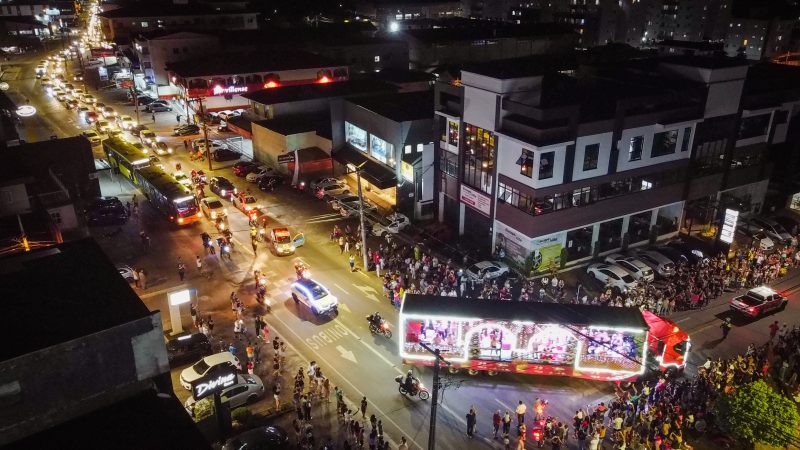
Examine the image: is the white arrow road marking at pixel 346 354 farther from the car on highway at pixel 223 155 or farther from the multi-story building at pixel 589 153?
the car on highway at pixel 223 155

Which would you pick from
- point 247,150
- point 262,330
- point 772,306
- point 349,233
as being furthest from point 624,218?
point 247,150

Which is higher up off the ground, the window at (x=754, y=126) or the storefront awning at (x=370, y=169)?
the window at (x=754, y=126)

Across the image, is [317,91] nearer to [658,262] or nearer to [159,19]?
[658,262]

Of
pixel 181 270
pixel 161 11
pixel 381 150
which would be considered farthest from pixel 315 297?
pixel 161 11

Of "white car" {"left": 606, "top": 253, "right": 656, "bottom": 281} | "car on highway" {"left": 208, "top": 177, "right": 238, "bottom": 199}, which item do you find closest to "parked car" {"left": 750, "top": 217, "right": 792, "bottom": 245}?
"white car" {"left": 606, "top": 253, "right": 656, "bottom": 281}

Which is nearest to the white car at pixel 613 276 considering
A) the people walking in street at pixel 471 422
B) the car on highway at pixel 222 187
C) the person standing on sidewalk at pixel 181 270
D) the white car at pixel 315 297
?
the people walking in street at pixel 471 422

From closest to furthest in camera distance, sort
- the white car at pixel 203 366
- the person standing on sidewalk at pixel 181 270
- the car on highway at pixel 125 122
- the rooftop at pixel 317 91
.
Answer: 1. the white car at pixel 203 366
2. the person standing on sidewalk at pixel 181 270
3. the rooftop at pixel 317 91
4. the car on highway at pixel 125 122

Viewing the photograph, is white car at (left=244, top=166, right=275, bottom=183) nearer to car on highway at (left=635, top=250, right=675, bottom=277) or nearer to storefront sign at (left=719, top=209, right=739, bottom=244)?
car on highway at (left=635, top=250, right=675, bottom=277)
